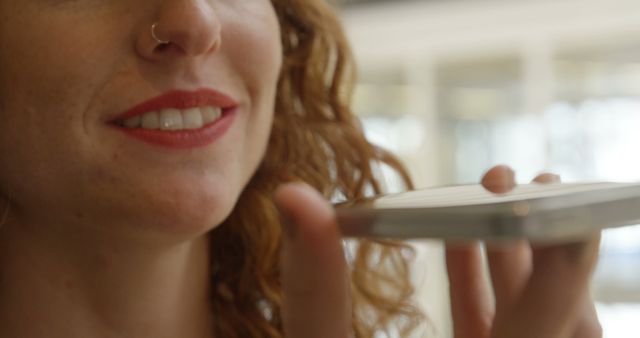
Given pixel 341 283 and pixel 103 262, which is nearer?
pixel 341 283

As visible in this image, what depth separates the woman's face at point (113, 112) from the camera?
0.60 meters

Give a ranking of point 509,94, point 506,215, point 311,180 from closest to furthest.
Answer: point 506,215 < point 311,180 < point 509,94

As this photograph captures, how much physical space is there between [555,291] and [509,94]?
3.07m

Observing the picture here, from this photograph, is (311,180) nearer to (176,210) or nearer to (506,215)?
(176,210)

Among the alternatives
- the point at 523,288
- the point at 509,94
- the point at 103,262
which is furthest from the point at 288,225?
Result: the point at 509,94

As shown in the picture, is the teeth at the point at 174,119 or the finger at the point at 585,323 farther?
the teeth at the point at 174,119

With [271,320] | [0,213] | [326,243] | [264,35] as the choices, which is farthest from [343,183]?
[326,243]

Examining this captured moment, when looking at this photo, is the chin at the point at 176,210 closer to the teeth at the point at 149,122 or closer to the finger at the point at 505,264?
the teeth at the point at 149,122

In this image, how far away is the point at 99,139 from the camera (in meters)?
0.60

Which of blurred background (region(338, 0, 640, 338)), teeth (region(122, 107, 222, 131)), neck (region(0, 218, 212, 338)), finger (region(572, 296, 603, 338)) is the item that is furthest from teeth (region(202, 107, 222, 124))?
blurred background (region(338, 0, 640, 338))

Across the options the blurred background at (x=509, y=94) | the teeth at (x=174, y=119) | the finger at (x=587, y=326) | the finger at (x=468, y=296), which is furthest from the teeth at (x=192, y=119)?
the blurred background at (x=509, y=94)

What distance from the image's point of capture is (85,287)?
0.71m

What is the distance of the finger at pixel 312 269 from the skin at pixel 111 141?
0.74ft

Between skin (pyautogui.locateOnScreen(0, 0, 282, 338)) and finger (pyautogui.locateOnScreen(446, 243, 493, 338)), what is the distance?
0.20m
